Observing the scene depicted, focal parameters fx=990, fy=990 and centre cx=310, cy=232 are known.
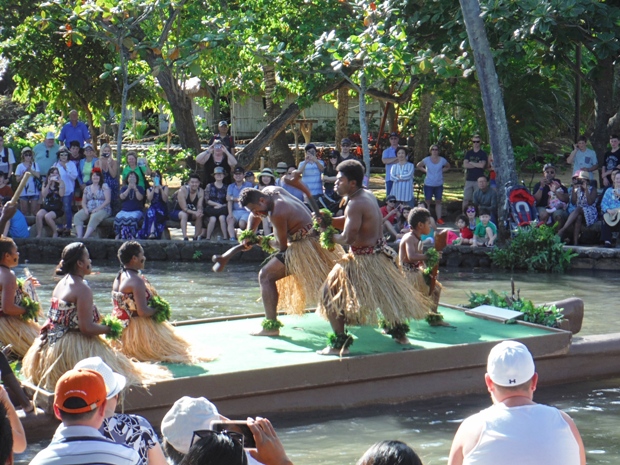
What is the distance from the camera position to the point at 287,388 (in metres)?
6.72

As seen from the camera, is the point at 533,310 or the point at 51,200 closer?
the point at 533,310

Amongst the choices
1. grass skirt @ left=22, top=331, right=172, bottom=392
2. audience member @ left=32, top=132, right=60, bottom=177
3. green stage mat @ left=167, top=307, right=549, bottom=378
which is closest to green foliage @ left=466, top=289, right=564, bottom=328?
green stage mat @ left=167, top=307, right=549, bottom=378

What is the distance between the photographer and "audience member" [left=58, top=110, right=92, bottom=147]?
1595 centimetres

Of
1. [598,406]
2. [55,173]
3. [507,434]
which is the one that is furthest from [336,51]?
[507,434]

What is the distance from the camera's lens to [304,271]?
764 centimetres

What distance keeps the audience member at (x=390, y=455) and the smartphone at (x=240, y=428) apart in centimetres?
34

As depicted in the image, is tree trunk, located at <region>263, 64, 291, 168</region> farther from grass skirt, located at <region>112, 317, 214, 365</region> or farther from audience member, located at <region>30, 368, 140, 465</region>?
audience member, located at <region>30, 368, 140, 465</region>

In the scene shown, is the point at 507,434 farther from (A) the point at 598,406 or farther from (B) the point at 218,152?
(B) the point at 218,152

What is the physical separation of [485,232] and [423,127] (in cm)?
709

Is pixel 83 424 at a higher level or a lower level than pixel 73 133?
lower

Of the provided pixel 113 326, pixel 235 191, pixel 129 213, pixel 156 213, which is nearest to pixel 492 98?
pixel 235 191

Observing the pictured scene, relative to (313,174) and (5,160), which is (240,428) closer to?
(313,174)

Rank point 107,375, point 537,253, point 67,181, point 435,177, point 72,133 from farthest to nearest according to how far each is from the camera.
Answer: point 72,133, point 435,177, point 67,181, point 537,253, point 107,375

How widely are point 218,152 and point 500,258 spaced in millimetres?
4281
